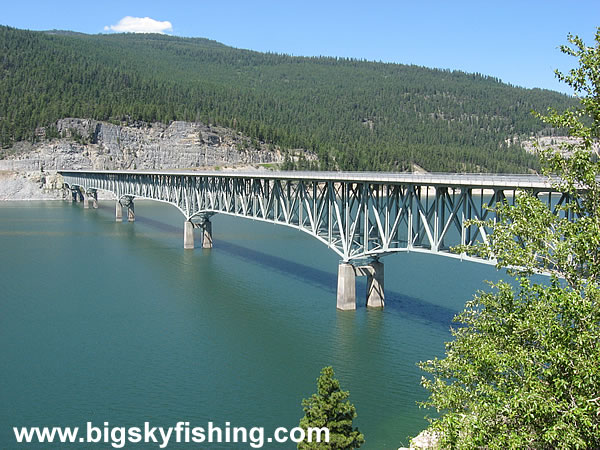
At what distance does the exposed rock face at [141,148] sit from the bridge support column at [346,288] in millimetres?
116140

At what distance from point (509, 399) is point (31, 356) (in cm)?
2727

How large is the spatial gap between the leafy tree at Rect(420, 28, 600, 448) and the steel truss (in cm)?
588

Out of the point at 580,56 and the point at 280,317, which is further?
the point at 280,317

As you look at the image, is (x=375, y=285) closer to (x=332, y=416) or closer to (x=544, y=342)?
(x=332, y=416)

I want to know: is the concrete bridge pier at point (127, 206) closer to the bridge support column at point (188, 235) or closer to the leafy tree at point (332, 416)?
the bridge support column at point (188, 235)

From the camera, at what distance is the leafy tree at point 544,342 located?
42.6 feet

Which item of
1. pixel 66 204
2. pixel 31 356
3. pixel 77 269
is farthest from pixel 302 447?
pixel 66 204

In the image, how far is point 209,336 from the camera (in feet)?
123

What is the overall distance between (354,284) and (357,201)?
23.0 feet

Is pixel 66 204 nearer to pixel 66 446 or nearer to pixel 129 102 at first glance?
pixel 129 102

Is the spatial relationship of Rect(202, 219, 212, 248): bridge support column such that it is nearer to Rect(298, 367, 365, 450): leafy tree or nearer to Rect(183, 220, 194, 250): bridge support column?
Rect(183, 220, 194, 250): bridge support column

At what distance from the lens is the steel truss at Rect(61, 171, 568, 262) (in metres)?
32.0

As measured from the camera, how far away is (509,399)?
1345 cm

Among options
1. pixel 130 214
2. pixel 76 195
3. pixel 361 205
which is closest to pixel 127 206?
pixel 130 214
